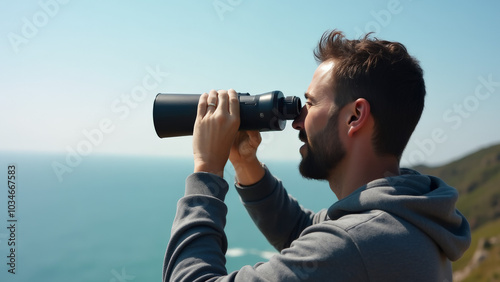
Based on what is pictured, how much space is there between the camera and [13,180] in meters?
2.44

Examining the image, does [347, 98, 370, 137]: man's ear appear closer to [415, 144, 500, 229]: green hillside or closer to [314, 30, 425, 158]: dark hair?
[314, 30, 425, 158]: dark hair

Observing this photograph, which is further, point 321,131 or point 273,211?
point 273,211

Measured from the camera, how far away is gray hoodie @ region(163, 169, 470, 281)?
2.69 ft

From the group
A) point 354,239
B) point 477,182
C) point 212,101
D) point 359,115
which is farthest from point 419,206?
point 477,182

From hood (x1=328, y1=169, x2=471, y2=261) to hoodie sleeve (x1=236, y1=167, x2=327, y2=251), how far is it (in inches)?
22.0

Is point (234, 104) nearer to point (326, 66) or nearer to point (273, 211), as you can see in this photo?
point (326, 66)

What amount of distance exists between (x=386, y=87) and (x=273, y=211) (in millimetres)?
726

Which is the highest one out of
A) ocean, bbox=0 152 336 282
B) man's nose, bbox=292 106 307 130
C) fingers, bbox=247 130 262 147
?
man's nose, bbox=292 106 307 130

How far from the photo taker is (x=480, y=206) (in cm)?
3834

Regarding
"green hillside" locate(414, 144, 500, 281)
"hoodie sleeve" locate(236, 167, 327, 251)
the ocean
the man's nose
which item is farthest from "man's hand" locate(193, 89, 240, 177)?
"green hillside" locate(414, 144, 500, 281)

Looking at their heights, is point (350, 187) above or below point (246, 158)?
below

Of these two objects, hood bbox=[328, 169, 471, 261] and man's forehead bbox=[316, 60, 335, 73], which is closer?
hood bbox=[328, 169, 471, 261]

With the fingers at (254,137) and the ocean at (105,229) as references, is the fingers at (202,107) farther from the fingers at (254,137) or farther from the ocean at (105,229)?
the ocean at (105,229)

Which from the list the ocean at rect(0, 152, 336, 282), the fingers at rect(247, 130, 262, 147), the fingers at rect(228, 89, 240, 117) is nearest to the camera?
the fingers at rect(228, 89, 240, 117)
